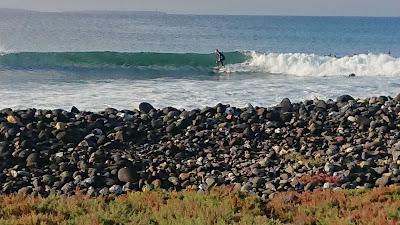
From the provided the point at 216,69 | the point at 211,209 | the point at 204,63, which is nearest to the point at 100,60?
the point at 204,63

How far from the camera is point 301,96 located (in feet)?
72.7

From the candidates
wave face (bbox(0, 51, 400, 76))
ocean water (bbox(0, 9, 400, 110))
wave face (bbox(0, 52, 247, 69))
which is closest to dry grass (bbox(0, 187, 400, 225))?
ocean water (bbox(0, 9, 400, 110))

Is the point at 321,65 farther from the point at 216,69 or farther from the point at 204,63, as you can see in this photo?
the point at 204,63

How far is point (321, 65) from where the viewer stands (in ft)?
126

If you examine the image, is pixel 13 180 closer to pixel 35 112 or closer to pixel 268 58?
pixel 35 112

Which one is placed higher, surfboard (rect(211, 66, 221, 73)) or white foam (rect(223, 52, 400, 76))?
white foam (rect(223, 52, 400, 76))

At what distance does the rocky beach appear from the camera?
979 cm

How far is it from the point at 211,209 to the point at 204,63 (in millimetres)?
34990

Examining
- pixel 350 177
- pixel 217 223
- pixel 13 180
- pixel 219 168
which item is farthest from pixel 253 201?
pixel 13 180

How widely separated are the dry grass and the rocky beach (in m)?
0.99

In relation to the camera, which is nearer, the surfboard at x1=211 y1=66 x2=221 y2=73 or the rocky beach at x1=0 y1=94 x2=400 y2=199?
the rocky beach at x1=0 y1=94 x2=400 y2=199

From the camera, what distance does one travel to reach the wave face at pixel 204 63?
36.9m

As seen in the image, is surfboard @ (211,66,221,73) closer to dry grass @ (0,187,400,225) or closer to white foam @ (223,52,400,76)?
white foam @ (223,52,400,76)

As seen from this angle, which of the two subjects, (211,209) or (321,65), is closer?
(211,209)
